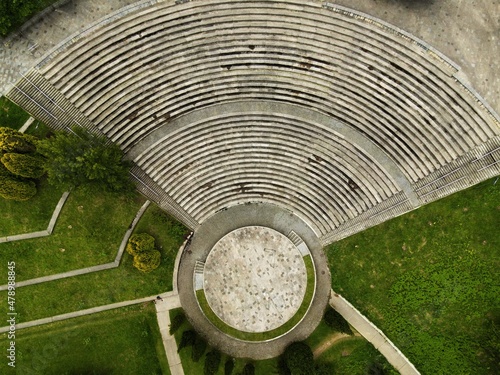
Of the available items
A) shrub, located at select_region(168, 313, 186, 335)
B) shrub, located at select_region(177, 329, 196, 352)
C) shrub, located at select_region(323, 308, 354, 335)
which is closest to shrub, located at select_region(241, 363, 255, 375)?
shrub, located at select_region(177, 329, 196, 352)

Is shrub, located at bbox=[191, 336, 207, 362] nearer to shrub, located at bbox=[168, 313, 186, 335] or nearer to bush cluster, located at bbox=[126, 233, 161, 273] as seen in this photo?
shrub, located at bbox=[168, 313, 186, 335]

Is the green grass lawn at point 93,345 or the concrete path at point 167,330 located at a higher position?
the concrete path at point 167,330

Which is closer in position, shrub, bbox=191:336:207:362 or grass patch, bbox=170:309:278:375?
shrub, bbox=191:336:207:362

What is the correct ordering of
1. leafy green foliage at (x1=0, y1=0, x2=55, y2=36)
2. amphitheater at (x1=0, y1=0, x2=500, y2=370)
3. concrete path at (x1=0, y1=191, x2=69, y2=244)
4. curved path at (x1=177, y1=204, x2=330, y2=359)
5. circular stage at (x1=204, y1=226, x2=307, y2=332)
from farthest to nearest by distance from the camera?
curved path at (x1=177, y1=204, x2=330, y2=359) < circular stage at (x1=204, y1=226, x2=307, y2=332) < concrete path at (x1=0, y1=191, x2=69, y2=244) < amphitheater at (x1=0, y1=0, x2=500, y2=370) < leafy green foliage at (x1=0, y1=0, x2=55, y2=36)

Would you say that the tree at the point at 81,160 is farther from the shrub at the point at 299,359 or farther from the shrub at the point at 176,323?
the shrub at the point at 299,359

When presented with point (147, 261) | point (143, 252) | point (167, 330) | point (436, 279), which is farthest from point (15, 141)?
point (436, 279)

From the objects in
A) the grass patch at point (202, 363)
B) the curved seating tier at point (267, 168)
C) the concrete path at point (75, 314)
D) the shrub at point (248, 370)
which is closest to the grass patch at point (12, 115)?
the curved seating tier at point (267, 168)
